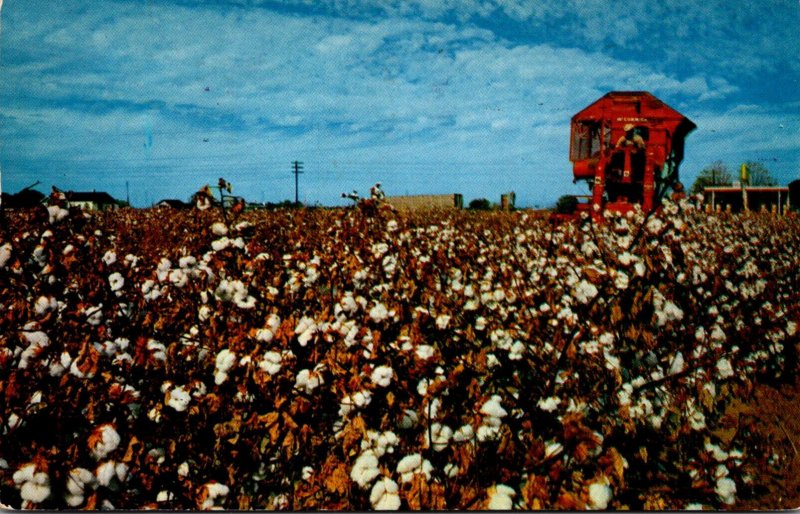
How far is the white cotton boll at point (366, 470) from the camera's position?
146 centimetres

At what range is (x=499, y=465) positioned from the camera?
1516 millimetres

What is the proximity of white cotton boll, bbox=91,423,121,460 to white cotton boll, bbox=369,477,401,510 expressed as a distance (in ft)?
2.46

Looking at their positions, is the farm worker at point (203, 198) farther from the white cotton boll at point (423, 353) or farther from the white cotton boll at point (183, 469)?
the white cotton boll at point (423, 353)

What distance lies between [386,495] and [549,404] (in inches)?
25.6

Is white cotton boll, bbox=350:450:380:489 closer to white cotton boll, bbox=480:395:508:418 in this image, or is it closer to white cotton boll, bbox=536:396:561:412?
white cotton boll, bbox=480:395:508:418

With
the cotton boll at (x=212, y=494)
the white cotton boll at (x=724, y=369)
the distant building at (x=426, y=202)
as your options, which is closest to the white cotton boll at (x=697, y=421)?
the white cotton boll at (x=724, y=369)

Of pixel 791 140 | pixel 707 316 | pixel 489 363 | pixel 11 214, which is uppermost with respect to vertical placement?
pixel 791 140

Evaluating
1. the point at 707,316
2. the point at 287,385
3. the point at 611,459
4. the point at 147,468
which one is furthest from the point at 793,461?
the point at 147,468

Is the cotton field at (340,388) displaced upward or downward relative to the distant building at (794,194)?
downward

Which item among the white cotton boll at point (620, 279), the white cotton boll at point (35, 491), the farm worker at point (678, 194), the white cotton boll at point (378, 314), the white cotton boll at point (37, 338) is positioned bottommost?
the white cotton boll at point (35, 491)

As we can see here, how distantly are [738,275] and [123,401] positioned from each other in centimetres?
365

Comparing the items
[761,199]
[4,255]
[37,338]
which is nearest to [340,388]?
[37,338]

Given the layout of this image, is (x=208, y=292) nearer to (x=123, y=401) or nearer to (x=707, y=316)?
(x=123, y=401)

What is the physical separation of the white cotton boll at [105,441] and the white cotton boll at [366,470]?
0.69 metres
